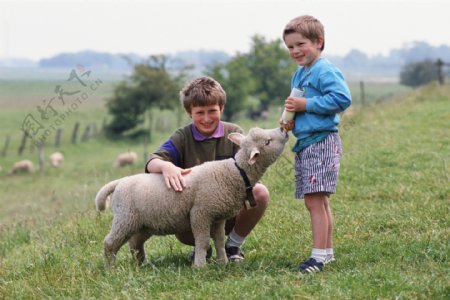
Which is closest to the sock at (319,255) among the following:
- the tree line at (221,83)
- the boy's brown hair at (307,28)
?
the boy's brown hair at (307,28)

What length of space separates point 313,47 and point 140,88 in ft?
130

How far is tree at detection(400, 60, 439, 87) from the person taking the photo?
60.2m

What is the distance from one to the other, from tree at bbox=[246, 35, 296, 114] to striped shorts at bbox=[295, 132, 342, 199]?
47.7m

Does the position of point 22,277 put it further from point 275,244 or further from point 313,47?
point 313,47

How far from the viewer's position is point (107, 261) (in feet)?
17.7

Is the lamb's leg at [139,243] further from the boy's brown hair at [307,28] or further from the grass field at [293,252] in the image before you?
the boy's brown hair at [307,28]

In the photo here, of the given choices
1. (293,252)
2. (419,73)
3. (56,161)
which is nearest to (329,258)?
(293,252)

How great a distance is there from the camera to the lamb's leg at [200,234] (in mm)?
5020

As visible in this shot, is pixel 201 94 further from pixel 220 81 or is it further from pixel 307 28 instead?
pixel 220 81

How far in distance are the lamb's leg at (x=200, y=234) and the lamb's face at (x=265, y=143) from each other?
624mm

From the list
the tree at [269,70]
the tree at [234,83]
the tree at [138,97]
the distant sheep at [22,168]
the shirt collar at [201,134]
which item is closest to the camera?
the shirt collar at [201,134]

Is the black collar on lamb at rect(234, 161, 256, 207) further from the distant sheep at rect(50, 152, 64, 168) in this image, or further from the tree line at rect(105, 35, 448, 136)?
the tree line at rect(105, 35, 448, 136)

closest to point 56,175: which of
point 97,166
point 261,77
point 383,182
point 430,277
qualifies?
point 97,166

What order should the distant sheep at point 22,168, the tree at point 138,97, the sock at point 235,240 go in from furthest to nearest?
the tree at point 138,97 < the distant sheep at point 22,168 < the sock at point 235,240
